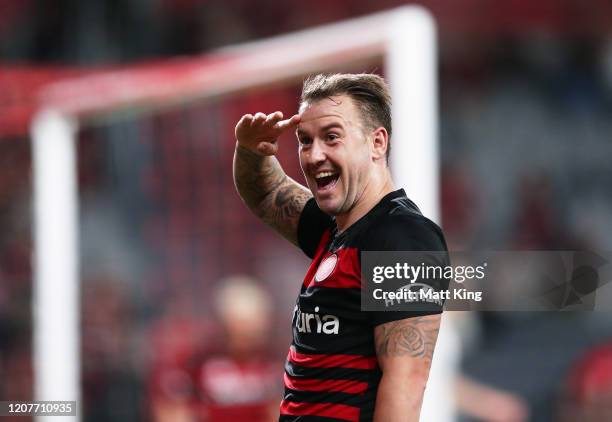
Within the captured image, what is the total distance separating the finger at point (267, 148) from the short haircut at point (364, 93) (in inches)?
10.7

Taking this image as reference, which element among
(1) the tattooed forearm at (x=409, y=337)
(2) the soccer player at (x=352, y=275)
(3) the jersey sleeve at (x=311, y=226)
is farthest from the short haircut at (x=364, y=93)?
(1) the tattooed forearm at (x=409, y=337)

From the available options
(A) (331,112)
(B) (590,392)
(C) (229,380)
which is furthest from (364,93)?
(C) (229,380)

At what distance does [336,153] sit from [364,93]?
18cm

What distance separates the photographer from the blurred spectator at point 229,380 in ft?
22.6

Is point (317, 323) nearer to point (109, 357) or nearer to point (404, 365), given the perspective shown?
point (404, 365)

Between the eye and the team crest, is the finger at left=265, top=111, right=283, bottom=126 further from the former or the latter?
the team crest

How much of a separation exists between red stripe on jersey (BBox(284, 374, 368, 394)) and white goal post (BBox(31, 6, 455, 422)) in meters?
1.94

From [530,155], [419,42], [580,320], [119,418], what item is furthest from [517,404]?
[530,155]

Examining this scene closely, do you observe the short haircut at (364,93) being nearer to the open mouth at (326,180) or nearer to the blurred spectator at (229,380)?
the open mouth at (326,180)

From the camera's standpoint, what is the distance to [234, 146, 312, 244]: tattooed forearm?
10.9 ft

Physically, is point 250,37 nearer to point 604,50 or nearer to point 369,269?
point 604,50

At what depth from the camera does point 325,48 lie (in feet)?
17.9

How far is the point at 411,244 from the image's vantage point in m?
2.65

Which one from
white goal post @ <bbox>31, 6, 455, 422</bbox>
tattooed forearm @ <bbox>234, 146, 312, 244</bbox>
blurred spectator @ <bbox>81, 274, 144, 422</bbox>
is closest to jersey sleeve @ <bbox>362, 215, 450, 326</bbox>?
tattooed forearm @ <bbox>234, 146, 312, 244</bbox>
